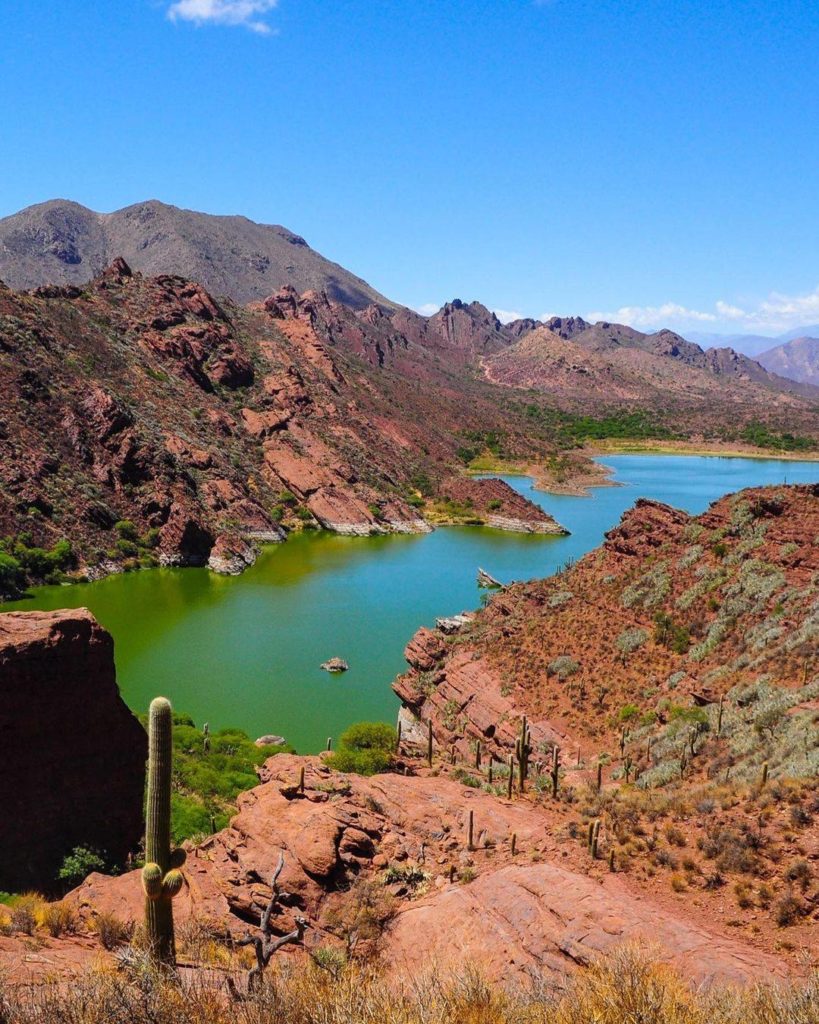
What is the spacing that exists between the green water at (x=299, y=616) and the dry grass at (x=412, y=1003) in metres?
21.5

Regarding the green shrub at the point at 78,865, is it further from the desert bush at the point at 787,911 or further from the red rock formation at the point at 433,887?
the desert bush at the point at 787,911

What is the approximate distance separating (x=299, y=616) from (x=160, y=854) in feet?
123

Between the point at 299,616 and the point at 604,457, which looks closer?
the point at 299,616

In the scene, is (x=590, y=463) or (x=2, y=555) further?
(x=590, y=463)

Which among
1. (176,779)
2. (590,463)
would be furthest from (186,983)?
(590,463)

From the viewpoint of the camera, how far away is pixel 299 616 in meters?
46.9

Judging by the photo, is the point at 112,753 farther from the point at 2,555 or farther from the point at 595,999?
the point at 2,555

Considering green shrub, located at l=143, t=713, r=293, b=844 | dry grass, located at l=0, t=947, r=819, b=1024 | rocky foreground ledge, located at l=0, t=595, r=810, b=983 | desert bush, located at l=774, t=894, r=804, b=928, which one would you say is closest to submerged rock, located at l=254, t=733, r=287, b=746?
green shrub, located at l=143, t=713, r=293, b=844

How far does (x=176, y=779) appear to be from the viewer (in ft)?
76.7

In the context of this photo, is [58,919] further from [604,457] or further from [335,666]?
[604,457]

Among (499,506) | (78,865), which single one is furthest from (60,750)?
(499,506)

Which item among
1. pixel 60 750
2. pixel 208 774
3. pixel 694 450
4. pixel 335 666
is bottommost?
pixel 335 666

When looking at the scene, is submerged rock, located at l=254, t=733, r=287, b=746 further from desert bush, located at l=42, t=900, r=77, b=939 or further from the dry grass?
the dry grass

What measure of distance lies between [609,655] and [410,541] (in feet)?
158
